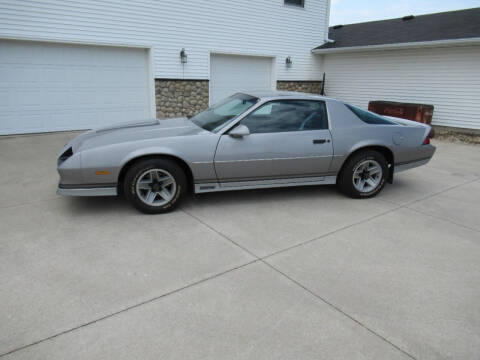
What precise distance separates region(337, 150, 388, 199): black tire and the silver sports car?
0.04ft

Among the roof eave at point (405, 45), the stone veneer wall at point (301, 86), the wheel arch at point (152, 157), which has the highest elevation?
the roof eave at point (405, 45)

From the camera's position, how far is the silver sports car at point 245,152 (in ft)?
13.4

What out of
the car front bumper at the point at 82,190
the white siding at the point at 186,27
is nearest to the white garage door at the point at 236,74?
the white siding at the point at 186,27

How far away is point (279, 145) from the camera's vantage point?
457 cm

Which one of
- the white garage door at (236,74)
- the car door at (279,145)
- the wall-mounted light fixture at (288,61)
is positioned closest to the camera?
the car door at (279,145)

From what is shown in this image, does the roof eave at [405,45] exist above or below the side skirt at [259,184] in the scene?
above

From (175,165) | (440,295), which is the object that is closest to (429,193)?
(440,295)

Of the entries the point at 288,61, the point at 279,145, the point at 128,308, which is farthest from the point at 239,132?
the point at 288,61

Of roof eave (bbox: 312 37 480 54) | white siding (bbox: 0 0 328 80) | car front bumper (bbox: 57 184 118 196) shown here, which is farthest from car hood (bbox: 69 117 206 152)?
roof eave (bbox: 312 37 480 54)

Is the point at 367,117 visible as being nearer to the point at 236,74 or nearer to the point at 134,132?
the point at 134,132

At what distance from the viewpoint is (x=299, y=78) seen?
47.5 ft

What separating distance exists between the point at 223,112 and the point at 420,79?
9.83 metres

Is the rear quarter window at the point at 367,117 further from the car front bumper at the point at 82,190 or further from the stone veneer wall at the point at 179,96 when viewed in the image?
the stone veneer wall at the point at 179,96

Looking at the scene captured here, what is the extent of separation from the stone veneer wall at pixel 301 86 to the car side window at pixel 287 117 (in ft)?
30.5
